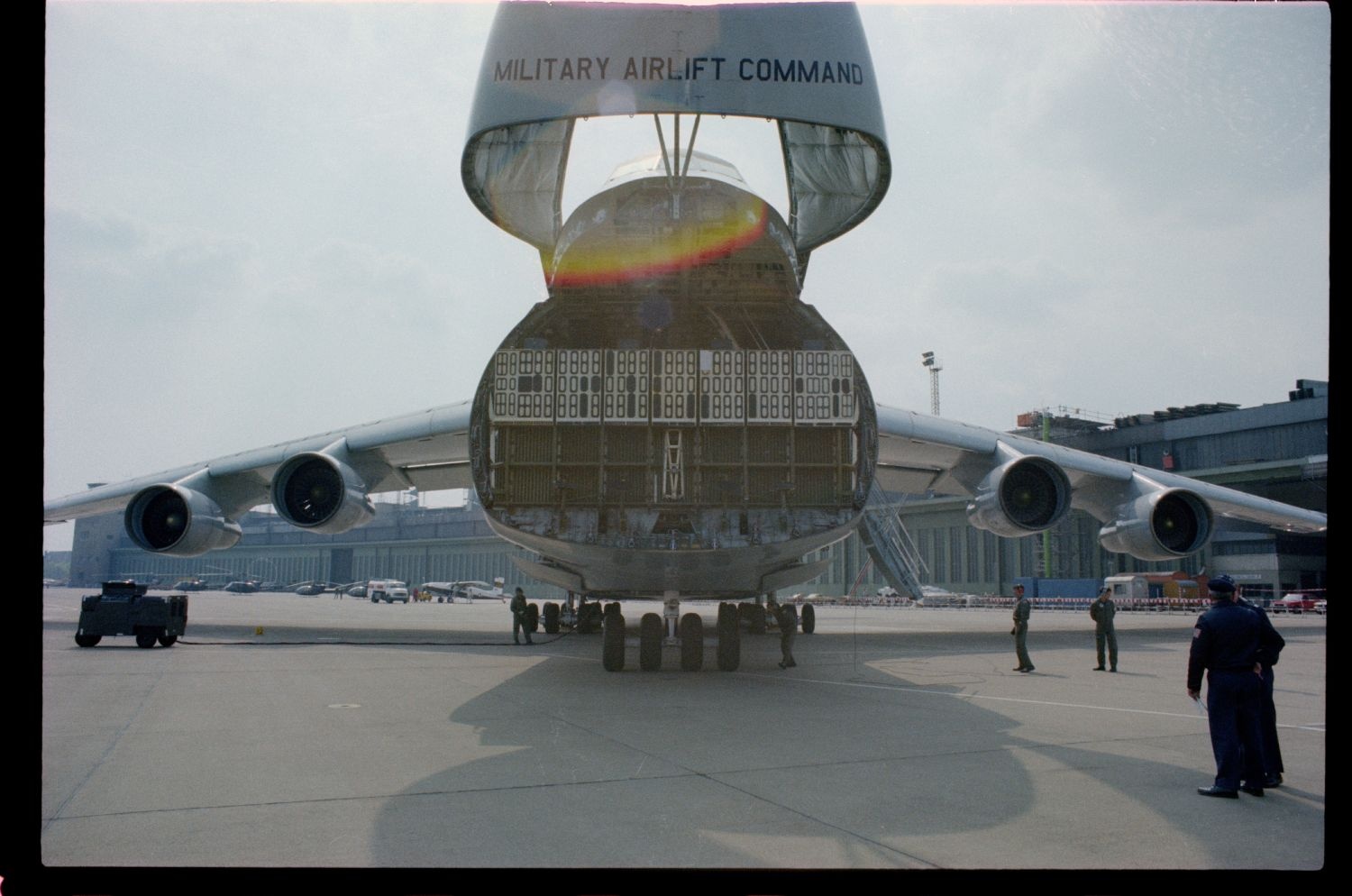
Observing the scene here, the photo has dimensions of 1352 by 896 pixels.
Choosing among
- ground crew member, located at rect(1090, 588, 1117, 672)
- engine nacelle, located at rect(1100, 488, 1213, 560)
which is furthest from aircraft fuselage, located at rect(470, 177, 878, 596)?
engine nacelle, located at rect(1100, 488, 1213, 560)

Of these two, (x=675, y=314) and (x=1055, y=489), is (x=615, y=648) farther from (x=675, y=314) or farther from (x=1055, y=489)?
(x=1055, y=489)

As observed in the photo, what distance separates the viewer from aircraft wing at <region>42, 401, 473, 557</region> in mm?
14852

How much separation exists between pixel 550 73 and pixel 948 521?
150 ft

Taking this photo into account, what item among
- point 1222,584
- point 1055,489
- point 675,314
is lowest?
point 1222,584

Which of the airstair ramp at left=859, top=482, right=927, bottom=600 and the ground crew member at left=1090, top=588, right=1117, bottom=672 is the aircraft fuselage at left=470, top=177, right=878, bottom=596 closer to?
the ground crew member at left=1090, top=588, right=1117, bottom=672

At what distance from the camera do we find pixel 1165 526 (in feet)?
52.7

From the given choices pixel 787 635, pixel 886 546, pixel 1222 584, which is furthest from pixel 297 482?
pixel 886 546

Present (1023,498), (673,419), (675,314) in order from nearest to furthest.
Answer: (673,419) → (675,314) → (1023,498)

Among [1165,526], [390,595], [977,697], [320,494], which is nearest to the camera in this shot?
[977,697]

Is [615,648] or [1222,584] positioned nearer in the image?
[1222,584]

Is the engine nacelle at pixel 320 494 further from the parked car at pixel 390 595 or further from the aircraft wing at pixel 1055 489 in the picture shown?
the parked car at pixel 390 595

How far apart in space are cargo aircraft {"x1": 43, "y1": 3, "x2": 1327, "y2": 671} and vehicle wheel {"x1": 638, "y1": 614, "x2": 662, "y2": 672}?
0.03 m

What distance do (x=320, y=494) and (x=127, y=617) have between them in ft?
12.3

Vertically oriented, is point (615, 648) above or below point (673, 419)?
below
